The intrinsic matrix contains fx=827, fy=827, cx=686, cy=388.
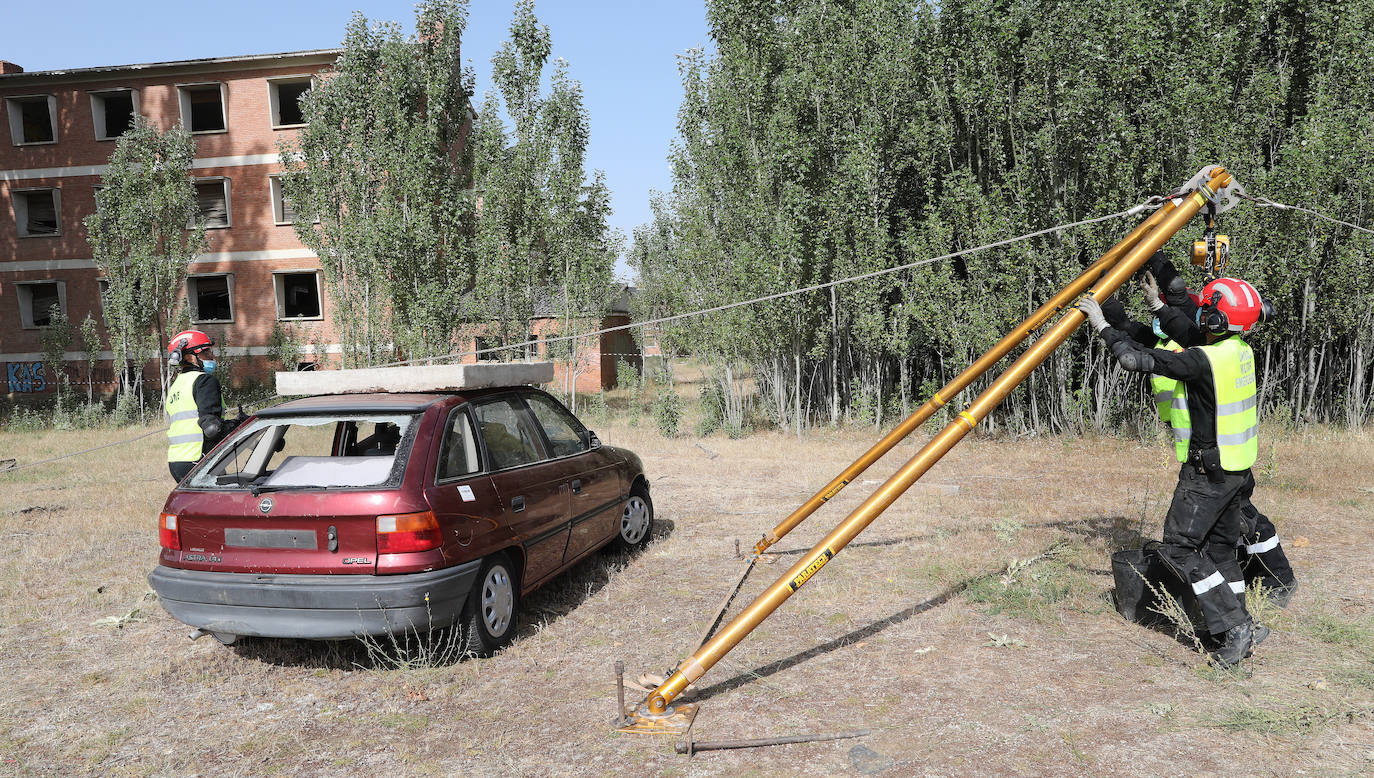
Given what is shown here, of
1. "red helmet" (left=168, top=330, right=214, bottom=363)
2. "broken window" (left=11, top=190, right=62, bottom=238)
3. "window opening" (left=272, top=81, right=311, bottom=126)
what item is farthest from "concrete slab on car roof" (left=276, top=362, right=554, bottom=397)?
"broken window" (left=11, top=190, right=62, bottom=238)

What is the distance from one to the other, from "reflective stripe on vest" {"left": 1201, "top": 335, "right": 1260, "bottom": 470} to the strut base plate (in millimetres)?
3169

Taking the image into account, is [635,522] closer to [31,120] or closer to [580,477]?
[580,477]

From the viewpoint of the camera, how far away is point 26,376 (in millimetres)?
26594

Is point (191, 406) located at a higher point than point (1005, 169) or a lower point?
lower

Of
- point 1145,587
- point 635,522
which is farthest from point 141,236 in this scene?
point 1145,587

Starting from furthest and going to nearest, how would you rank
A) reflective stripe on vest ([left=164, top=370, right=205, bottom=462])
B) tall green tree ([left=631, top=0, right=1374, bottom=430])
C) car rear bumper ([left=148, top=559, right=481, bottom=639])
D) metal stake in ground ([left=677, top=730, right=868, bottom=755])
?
tall green tree ([left=631, top=0, right=1374, bottom=430])
reflective stripe on vest ([left=164, top=370, right=205, bottom=462])
car rear bumper ([left=148, top=559, right=481, bottom=639])
metal stake in ground ([left=677, top=730, right=868, bottom=755])

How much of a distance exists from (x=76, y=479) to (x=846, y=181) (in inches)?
538

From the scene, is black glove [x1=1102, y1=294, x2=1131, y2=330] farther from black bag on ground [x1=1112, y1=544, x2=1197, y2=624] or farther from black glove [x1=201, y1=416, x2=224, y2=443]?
black glove [x1=201, y1=416, x2=224, y2=443]

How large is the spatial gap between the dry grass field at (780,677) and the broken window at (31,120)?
25.3 m

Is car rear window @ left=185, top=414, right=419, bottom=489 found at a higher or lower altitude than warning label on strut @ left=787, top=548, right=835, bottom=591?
higher

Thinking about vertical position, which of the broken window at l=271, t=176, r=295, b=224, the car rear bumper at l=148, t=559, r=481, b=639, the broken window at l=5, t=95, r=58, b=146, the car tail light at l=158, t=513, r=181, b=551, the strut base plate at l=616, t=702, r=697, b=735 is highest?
the broken window at l=5, t=95, r=58, b=146

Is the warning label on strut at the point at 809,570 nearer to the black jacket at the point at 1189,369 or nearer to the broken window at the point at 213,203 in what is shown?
the black jacket at the point at 1189,369

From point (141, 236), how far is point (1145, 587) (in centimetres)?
2425

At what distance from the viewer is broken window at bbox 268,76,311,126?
25547 millimetres
